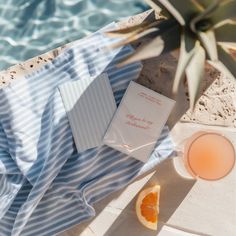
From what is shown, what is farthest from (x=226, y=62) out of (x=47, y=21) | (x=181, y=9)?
(x=47, y=21)

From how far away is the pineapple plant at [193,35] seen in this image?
1.48 m

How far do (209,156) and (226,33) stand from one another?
18.2 inches

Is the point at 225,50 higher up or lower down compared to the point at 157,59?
higher up

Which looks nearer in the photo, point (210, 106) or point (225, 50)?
point (225, 50)

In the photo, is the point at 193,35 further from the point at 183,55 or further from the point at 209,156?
the point at 209,156

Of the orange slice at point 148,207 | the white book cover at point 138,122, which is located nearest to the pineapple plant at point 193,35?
the white book cover at point 138,122

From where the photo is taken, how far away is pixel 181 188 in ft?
6.13

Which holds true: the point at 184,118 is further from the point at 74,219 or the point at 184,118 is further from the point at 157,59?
the point at 74,219

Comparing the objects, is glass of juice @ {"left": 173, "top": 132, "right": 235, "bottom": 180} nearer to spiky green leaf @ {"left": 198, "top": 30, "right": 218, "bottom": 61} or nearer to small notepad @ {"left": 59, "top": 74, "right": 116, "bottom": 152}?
small notepad @ {"left": 59, "top": 74, "right": 116, "bottom": 152}

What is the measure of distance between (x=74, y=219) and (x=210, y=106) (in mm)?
602

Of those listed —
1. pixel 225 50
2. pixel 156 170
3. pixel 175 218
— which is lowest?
pixel 175 218

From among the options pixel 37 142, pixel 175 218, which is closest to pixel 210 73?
pixel 175 218

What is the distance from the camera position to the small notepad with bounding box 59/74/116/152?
1830 millimetres

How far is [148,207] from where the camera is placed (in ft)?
5.98
